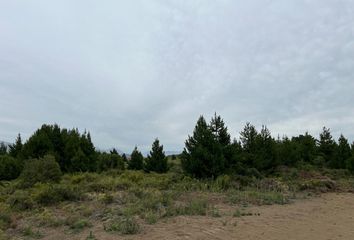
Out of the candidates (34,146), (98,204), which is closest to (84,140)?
→ (34,146)

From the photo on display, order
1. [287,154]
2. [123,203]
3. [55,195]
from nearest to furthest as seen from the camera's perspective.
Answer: [123,203], [55,195], [287,154]

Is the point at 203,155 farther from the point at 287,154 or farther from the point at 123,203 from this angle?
the point at 287,154

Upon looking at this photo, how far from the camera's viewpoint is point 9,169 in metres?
31.4

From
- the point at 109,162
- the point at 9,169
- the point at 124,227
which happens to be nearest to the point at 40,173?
the point at 9,169

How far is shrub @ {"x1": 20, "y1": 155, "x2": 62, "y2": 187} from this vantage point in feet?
67.8

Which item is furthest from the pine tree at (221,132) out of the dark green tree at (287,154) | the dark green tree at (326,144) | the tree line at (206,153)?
the dark green tree at (326,144)

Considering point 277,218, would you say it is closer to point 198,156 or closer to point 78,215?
point 78,215

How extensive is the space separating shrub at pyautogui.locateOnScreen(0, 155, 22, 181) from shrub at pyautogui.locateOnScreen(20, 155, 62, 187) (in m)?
10.9

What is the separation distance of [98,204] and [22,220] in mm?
2710

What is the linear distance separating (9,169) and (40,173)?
1185 centimetres

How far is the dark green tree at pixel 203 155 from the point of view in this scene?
888 inches

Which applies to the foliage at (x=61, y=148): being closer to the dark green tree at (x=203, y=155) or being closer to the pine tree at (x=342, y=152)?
the dark green tree at (x=203, y=155)

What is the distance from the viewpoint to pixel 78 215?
38.9 feet

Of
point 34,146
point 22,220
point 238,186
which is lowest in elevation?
point 22,220
